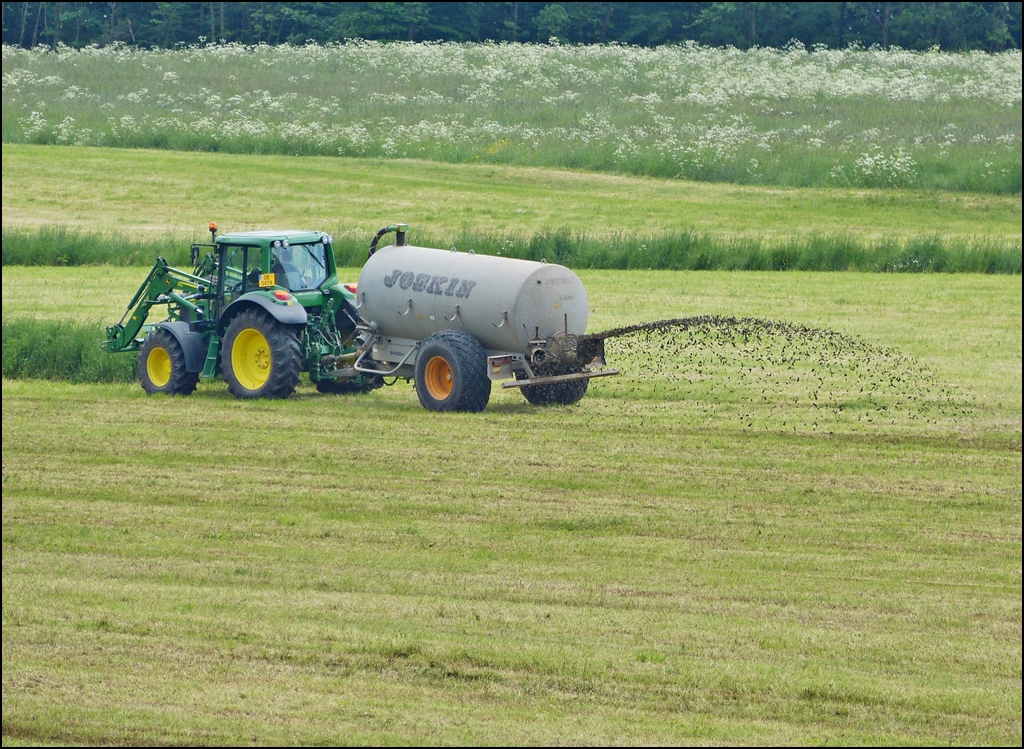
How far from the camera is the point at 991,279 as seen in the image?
2620 cm

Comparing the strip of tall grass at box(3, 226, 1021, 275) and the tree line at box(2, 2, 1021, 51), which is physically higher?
the tree line at box(2, 2, 1021, 51)

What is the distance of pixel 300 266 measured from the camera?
17.6m

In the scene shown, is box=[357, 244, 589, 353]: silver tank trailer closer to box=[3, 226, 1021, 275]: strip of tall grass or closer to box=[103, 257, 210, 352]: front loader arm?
box=[103, 257, 210, 352]: front loader arm

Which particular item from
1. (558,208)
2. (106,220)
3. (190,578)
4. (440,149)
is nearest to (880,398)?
(190,578)

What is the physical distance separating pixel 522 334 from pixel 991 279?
44.6 ft

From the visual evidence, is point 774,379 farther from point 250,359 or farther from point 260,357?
point 250,359

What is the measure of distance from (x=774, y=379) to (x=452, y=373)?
4357 mm

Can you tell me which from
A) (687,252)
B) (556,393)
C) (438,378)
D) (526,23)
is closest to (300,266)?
(438,378)

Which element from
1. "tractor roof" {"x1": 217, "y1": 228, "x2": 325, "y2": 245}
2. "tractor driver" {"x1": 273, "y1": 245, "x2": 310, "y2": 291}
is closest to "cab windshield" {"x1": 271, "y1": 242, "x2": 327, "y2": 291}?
"tractor driver" {"x1": 273, "y1": 245, "x2": 310, "y2": 291}

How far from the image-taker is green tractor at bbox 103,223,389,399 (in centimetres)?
1681

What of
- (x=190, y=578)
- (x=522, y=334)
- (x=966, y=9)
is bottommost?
(x=190, y=578)

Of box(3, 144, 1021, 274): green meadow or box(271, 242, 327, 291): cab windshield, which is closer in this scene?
box(271, 242, 327, 291): cab windshield

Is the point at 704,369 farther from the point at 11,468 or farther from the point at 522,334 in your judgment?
the point at 11,468

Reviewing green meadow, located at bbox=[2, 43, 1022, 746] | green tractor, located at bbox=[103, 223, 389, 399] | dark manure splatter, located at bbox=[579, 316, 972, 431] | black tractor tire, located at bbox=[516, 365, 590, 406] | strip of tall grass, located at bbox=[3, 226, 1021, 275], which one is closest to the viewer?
green meadow, located at bbox=[2, 43, 1022, 746]
